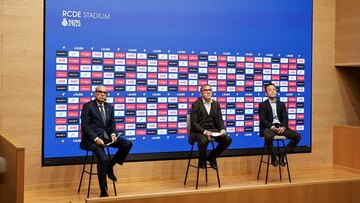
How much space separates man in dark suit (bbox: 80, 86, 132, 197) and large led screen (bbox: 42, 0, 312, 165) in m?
0.57

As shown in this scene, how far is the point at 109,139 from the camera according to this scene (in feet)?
19.3

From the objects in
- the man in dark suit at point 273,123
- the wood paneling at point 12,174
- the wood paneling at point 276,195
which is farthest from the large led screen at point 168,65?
the wood paneling at point 276,195

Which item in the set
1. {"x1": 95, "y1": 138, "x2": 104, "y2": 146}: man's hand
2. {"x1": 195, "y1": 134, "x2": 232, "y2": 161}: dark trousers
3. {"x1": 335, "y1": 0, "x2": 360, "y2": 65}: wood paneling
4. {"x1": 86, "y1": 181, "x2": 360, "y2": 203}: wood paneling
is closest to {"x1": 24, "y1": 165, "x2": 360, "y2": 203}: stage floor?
{"x1": 195, "y1": 134, "x2": 232, "y2": 161}: dark trousers

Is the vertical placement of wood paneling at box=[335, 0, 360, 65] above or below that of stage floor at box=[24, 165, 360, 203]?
above

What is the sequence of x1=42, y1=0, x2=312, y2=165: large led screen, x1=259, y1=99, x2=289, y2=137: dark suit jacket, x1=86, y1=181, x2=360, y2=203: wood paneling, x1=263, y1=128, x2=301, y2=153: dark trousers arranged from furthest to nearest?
x1=259, y1=99, x2=289, y2=137: dark suit jacket
x1=263, y1=128, x2=301, y2=153: dark trousers
x1=42, y1=0, x2=312, y2=165: large led screen
x1=86, y1=181, x2=360, y2=203: wood paneling

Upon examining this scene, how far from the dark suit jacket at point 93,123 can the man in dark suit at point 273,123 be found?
191 cm

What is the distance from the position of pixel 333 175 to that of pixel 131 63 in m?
3.09

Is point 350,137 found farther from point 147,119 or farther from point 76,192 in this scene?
point 76,192

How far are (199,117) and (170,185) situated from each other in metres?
0.90

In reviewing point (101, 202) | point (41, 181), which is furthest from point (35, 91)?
point (101, 202)

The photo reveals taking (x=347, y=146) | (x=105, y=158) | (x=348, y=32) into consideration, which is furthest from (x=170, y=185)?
(x=348, y=32)

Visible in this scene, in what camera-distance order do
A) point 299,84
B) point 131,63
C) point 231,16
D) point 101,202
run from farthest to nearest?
point 299,84
point 231,16
point 131,63
point 101,202

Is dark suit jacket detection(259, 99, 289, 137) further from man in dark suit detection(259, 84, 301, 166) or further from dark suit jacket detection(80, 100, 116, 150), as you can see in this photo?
dark suit jacket detection(80, 100, 116, 150)

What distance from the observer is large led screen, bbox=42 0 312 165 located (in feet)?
20.7
